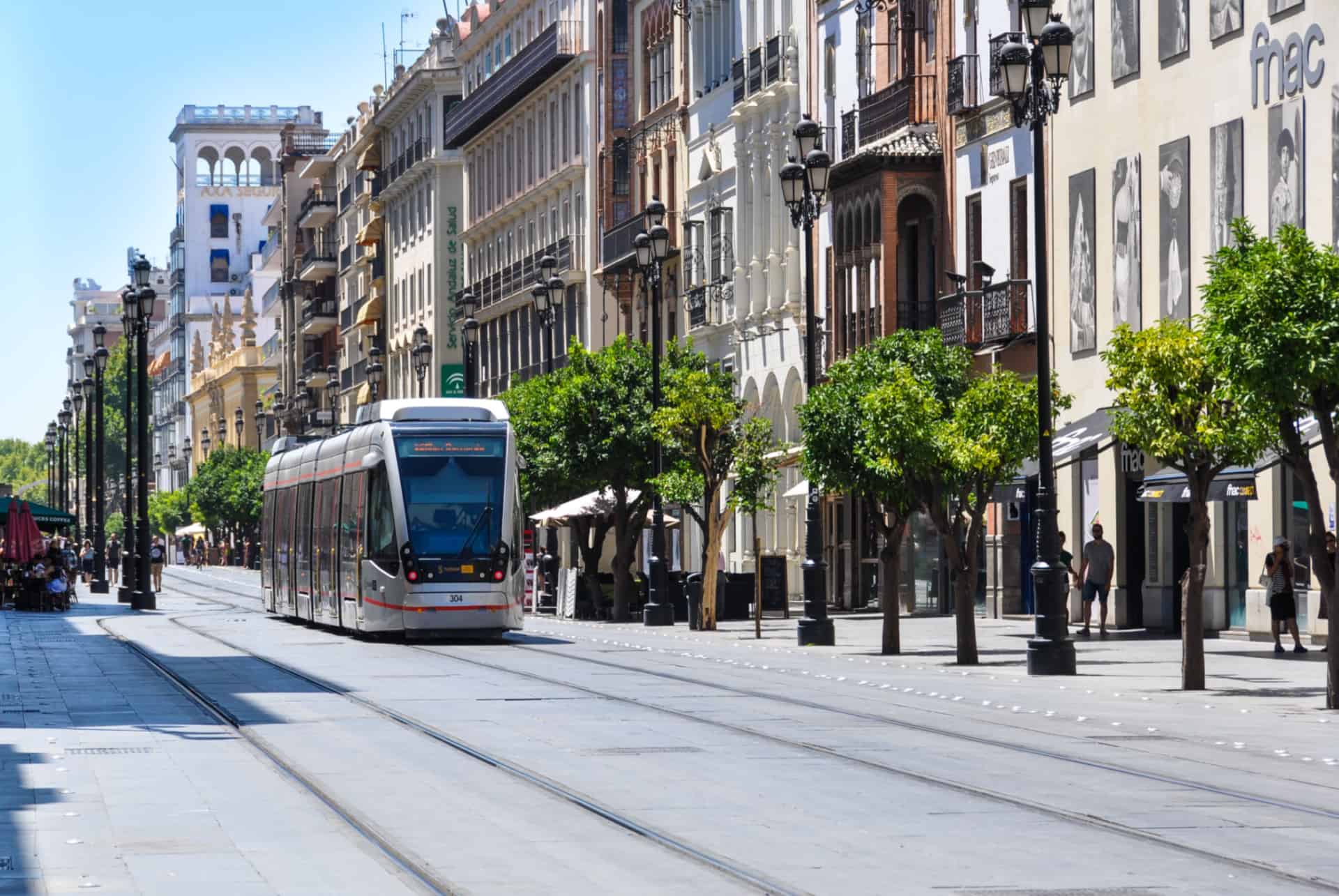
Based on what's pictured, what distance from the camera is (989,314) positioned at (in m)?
46.2

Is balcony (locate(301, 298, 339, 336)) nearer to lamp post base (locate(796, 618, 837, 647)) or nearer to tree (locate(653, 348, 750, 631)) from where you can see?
tree (locate(653, 348, 750, 631))

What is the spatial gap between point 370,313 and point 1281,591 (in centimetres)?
9309

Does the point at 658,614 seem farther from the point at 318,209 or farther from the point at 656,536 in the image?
the point at 318,209

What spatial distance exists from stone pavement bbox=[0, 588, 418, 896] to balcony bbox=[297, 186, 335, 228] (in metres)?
116

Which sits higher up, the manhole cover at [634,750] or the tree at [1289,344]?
the tree at [1289,344]

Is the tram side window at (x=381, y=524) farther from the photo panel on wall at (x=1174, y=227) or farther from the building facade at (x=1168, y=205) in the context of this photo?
the photo panel on wall at (x=1174, y=227)

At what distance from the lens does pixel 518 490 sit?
124 feet

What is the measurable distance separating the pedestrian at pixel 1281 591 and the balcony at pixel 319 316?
108 m

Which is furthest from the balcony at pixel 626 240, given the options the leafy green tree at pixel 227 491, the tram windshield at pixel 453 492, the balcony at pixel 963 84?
the leafy green tree at pixel 227 491

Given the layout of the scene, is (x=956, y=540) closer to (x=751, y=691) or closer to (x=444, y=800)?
(x=751, y=691)

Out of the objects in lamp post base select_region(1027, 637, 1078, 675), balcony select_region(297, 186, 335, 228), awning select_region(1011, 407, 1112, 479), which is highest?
balcony select_region(297, 186, 335, 228)

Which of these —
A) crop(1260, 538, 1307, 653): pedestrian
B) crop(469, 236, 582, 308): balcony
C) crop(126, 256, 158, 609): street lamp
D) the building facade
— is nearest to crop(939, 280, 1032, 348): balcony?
the building facade

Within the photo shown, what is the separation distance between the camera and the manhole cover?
18.3 meters

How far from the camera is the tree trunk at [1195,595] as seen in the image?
25.3 metres
